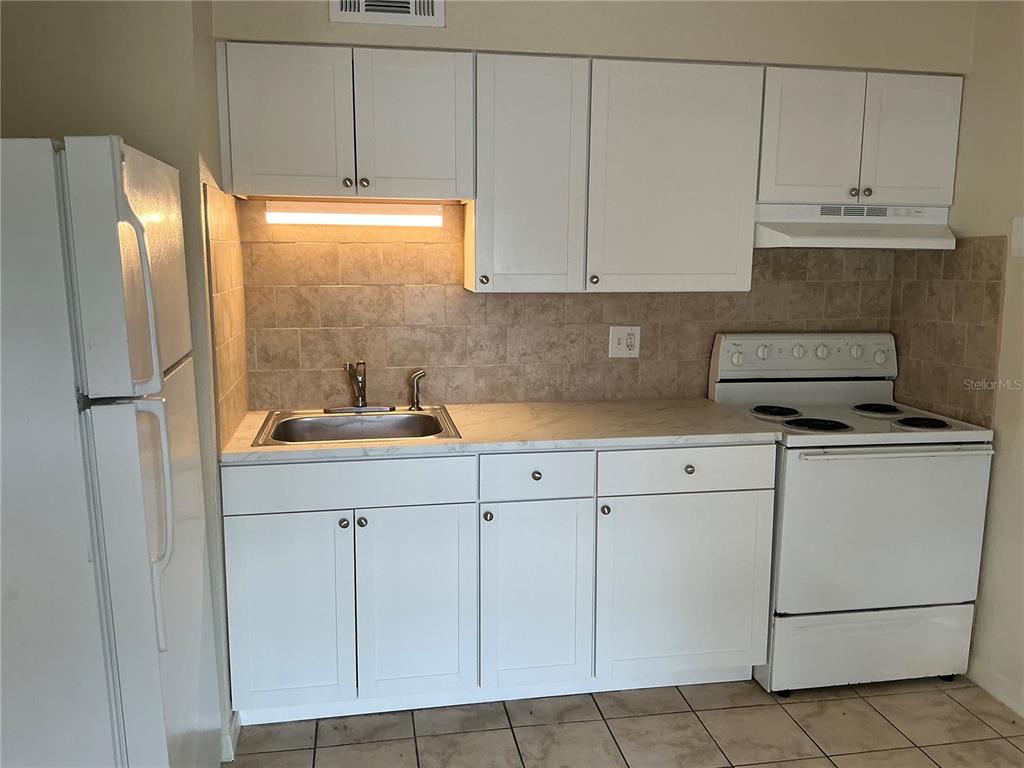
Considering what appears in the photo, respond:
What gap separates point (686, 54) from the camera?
2.43 meters

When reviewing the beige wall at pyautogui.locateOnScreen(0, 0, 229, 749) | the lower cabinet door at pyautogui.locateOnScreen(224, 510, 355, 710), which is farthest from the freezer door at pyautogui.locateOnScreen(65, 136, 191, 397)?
the lower cabinet door at pyautogui.locateOnScreen(224, 510, 355, 710)

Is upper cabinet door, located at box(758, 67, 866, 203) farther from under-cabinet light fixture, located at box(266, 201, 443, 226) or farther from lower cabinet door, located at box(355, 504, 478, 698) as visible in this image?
lower cabinet door, located at box(355, 504, 478, 698)

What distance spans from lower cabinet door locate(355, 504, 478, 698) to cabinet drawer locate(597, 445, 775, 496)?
0.45m

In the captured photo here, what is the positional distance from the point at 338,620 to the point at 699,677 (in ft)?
4.08

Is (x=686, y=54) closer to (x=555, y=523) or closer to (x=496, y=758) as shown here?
(x=555, y=523)

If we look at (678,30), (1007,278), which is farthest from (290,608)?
(1007,278)

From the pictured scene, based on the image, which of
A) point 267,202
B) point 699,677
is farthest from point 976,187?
point 267,202

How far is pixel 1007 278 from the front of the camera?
2.50m

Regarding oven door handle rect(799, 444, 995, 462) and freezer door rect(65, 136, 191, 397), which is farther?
Answer: oven door handle rect(799, 444, 995, 462)

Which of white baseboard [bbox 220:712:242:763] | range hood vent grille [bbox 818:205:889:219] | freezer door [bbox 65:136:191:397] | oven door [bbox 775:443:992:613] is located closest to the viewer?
freezer door [bbox 65:136:191:397]

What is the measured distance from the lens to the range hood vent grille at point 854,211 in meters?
2.62

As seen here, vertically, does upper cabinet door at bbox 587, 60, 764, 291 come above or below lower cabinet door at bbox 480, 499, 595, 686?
above

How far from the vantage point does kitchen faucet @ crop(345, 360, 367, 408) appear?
2.75 metres

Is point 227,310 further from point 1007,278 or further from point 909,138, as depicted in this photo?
point 1007,278
